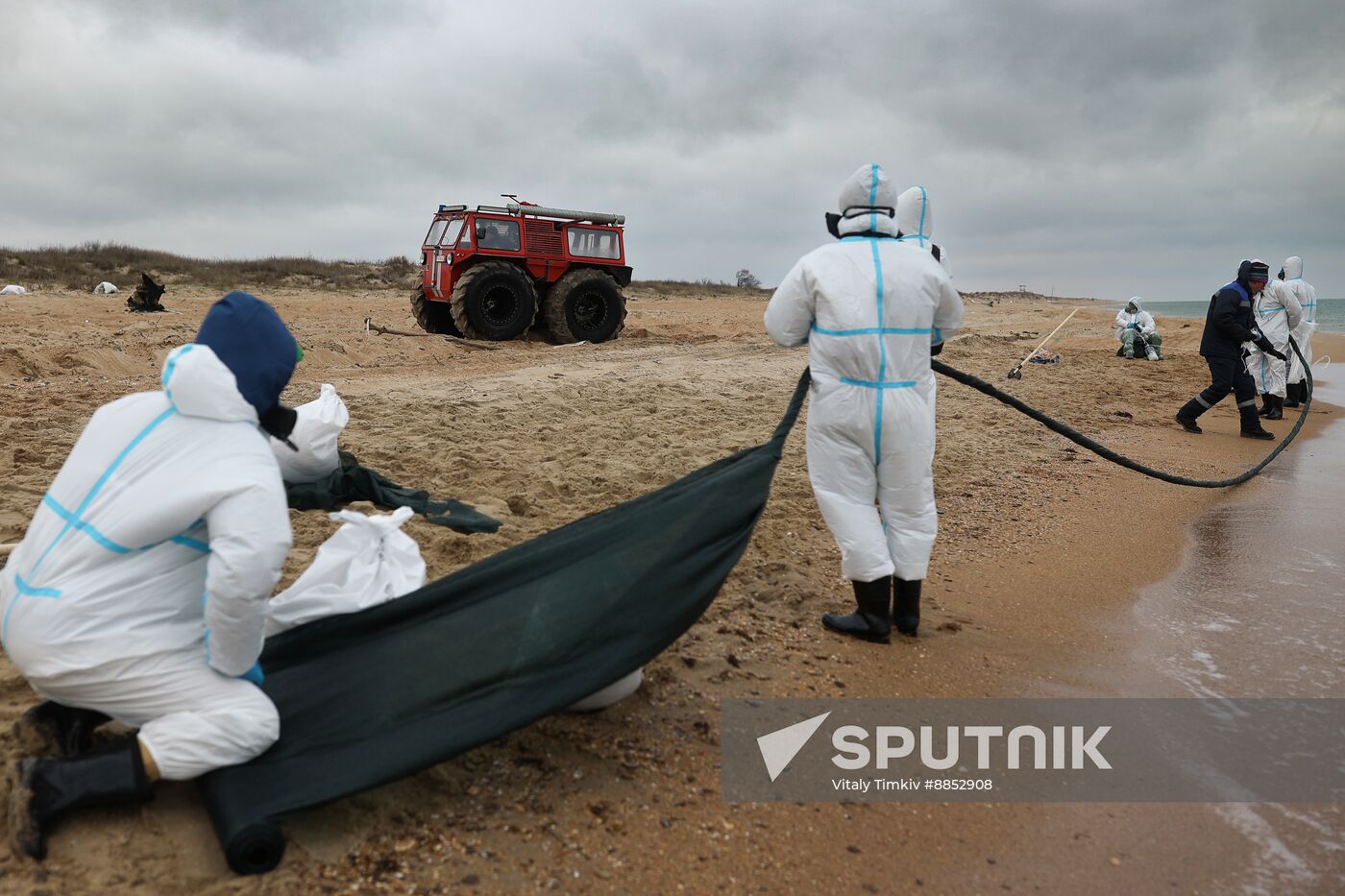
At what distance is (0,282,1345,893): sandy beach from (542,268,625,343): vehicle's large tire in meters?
3.19

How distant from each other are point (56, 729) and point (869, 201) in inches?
120

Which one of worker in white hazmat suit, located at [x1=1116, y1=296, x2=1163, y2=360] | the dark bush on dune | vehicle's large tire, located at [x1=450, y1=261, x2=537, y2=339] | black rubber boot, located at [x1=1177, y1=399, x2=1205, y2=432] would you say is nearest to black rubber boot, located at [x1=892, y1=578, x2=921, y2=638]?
black rubber boot, located at [x1=1177, y1=399, x2=1205, y2=432]

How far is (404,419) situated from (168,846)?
454 centimetres

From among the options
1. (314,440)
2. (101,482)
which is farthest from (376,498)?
(101,482)

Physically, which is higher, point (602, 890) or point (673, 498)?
point (673, 498)

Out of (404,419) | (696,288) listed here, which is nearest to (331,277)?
(696,288)

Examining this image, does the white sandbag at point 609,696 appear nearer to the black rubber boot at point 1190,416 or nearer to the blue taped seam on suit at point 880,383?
the blue taped seam on suit at point 880,383

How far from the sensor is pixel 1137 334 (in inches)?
580

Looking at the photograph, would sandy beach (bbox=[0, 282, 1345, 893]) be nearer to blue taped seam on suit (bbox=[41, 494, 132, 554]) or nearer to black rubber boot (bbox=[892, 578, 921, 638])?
black rubber boot (bbox=[892, 578, 921, 638])

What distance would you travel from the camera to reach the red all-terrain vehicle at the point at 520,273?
1257 cm

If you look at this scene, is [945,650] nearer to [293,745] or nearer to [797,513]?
[797,513]

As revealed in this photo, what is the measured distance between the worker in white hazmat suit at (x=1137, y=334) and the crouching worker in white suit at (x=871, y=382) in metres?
12.6

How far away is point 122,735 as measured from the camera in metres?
2.53

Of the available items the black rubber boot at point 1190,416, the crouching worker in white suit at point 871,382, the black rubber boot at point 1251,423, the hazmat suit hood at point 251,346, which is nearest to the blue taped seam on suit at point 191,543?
the hazmat suit hood at point 251,346
